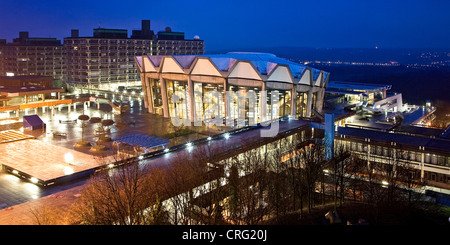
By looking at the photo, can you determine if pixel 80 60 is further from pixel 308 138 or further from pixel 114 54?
pixel 308 138

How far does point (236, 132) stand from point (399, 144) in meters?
11.4

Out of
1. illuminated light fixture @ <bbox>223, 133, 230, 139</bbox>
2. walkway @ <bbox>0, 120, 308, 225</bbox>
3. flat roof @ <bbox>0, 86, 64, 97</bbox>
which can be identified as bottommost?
walkway @ <bbox>0, 120, 308, 225</bbox>

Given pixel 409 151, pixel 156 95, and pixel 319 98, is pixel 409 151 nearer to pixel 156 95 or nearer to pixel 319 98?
pixel 319 98

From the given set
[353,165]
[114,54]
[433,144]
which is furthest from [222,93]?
[114,54]

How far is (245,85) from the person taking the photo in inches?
1441

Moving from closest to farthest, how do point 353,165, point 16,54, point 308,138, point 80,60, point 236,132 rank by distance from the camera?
point 353,165
point 236,132
point 308,138
point 80,60
point 16,54

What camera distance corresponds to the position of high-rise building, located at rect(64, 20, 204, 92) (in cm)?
7500

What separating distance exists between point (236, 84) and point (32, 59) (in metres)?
71.9

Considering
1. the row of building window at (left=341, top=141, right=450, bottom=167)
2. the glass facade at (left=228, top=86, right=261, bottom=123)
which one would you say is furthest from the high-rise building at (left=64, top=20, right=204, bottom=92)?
the row of building window at (left=341, top=141, right=450, bottom=167)

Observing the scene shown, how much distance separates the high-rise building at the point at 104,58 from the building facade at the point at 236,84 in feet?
115

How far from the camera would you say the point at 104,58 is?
250ft

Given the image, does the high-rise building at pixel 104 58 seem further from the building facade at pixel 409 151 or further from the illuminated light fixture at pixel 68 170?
the building facade at pixel 409 151

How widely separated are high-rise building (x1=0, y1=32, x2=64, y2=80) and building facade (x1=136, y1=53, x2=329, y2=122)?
56.6 m

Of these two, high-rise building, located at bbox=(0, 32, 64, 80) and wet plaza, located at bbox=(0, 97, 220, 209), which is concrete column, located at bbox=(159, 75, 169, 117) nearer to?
wet plaza, located at bbox=(0, 97, 220, 209)
